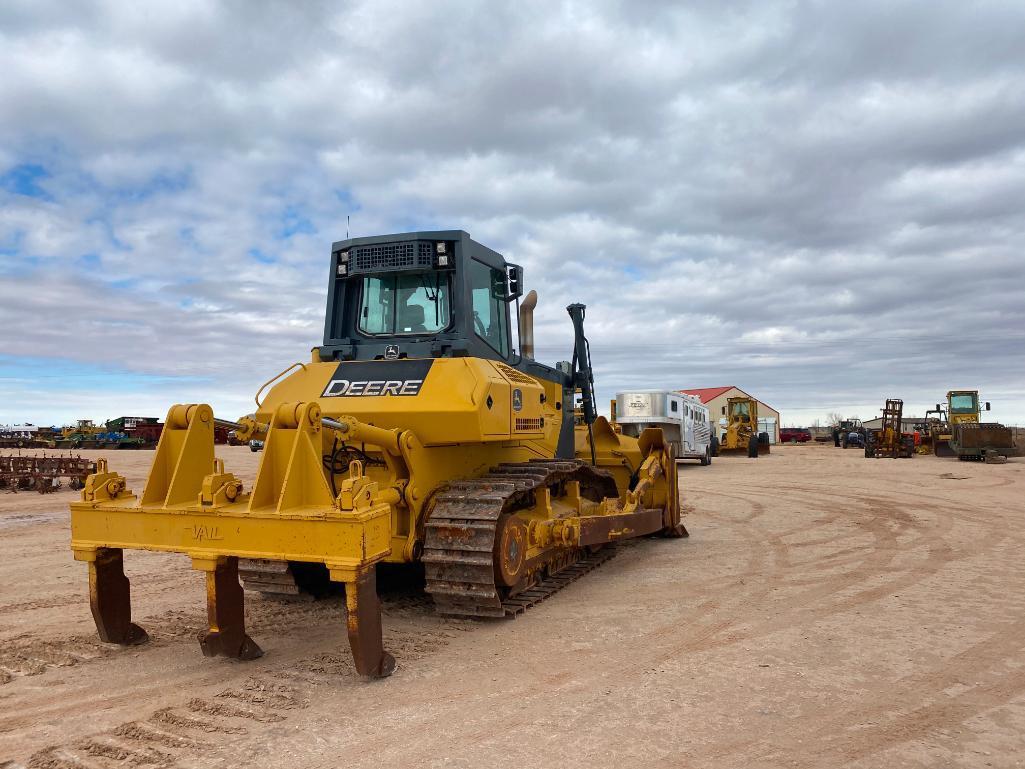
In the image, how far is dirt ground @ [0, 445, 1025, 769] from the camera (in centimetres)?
393

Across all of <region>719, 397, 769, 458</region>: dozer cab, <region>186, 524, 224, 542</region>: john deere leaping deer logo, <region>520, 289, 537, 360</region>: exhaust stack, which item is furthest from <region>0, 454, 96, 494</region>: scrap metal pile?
<region>719, 397, 769, 458</region>: dozer cab

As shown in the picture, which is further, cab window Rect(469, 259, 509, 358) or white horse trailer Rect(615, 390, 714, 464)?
white horse trailer Rect(615, 390, 714, 464)

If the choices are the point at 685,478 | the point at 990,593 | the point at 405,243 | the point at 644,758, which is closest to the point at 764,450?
the point at 685,478

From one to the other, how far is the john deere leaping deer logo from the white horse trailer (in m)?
20.6

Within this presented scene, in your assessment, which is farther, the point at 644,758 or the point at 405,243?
the point at 405,243

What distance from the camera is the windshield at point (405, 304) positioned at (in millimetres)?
7133

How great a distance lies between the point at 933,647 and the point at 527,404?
3683 mm

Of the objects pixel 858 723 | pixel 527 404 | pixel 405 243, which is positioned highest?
pixel 405 243

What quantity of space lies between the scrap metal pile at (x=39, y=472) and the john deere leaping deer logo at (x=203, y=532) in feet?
56.0

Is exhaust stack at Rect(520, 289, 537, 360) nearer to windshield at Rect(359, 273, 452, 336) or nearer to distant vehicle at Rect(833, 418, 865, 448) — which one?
windshield at Rect(359, 273, 452, 336)

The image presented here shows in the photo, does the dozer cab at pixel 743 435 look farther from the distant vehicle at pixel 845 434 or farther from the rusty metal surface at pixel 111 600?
the rusty metal surface at pixel 111 600

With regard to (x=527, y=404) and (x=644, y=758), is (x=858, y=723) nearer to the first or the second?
(x=644, y=758)

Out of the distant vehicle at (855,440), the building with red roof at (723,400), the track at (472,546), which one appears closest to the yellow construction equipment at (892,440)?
the distant vehicle at (855,440)

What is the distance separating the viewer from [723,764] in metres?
3.75
